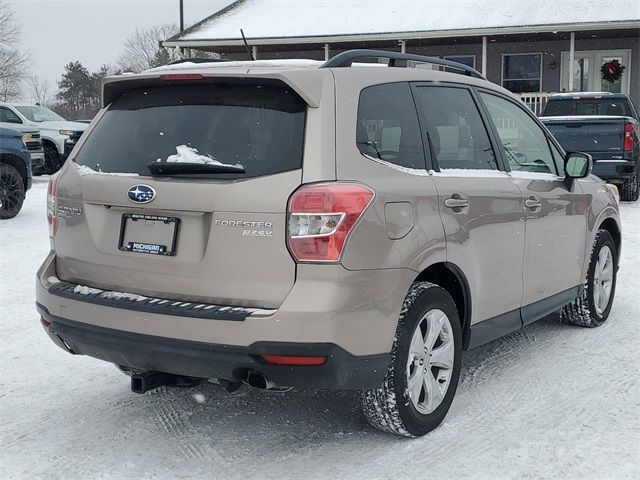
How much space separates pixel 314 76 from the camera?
3398 mm

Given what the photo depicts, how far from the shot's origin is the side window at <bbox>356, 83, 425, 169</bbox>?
11.5 ft

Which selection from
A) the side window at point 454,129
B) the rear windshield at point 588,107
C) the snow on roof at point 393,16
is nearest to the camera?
the side window at point 454,129

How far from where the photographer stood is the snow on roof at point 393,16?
70.4 feet

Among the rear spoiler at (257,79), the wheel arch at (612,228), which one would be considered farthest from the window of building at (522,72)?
the rear spoiler at (257,79)

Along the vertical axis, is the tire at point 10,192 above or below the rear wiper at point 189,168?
below

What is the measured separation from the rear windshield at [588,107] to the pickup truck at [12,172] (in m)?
9.25

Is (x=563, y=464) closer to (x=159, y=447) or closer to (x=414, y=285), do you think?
(x=414, y=285)

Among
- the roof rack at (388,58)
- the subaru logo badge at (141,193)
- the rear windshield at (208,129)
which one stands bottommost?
the subaru logo badge at (141,193)

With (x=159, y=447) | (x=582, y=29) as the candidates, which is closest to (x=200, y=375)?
(x=159, y=447)

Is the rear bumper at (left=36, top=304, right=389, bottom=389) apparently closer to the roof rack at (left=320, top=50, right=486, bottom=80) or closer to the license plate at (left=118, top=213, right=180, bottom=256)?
the license plate at (left=118, top=213, right=180, bottom=256)

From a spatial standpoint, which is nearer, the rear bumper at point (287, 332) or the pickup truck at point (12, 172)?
the rear bumper at point (287, 332)

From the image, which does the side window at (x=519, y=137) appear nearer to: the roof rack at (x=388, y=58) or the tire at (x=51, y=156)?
the roof rack at (x=388, y=58)

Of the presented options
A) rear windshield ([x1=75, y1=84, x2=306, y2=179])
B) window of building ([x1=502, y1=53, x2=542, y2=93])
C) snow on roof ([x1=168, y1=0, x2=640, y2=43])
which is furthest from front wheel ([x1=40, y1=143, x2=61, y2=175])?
rear windshield ([x1=75, y1=84, x2=306, y2=179])

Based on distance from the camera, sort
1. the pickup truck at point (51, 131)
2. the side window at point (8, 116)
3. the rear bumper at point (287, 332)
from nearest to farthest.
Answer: the rear bumper at point (287, 332), the side window at point (8, 116), the pickup truck at point (51, 131)
